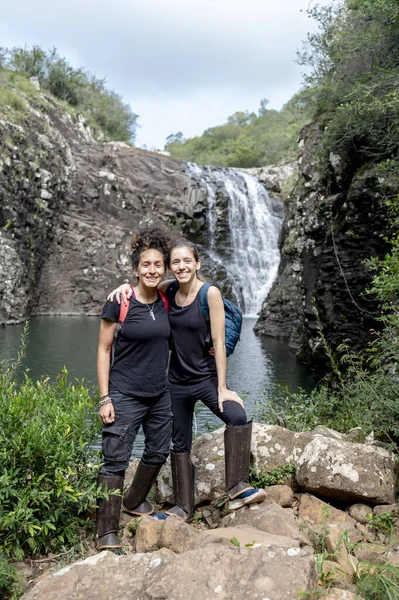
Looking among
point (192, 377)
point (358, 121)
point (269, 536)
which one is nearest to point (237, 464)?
point (192, 377)

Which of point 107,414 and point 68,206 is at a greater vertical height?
point 68,206

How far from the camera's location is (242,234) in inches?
1128

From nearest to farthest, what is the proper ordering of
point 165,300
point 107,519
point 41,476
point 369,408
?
1. point 41,476
2. point 107,519
3. point 165,300
4. point 369,408

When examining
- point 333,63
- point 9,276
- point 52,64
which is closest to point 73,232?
point 9,276

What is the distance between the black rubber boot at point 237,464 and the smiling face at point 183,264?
42.9 inches

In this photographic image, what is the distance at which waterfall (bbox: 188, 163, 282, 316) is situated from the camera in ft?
88.8

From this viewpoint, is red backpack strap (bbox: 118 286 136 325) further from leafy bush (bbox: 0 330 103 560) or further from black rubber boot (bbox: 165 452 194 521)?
black rubber boot (bbox: 165 452 194 521)

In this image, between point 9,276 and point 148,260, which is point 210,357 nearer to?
point 148,260

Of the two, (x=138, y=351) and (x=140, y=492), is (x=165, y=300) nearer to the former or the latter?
(x=138, y=351)

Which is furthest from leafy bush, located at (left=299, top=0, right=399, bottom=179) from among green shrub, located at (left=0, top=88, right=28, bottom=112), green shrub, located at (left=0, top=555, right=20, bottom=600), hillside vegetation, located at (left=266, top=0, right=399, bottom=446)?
green shrub, located at (left=0, top=88, right=28, bottom=112)

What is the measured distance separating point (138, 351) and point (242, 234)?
1017 inches

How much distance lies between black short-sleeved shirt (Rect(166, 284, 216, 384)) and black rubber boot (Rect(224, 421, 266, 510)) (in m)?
0.46

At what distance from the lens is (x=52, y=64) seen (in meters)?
34.0

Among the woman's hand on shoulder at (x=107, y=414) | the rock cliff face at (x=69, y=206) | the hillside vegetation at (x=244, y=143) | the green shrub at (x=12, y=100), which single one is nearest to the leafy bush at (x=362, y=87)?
the woman's hand on shoulder at (x=107, y=414)
